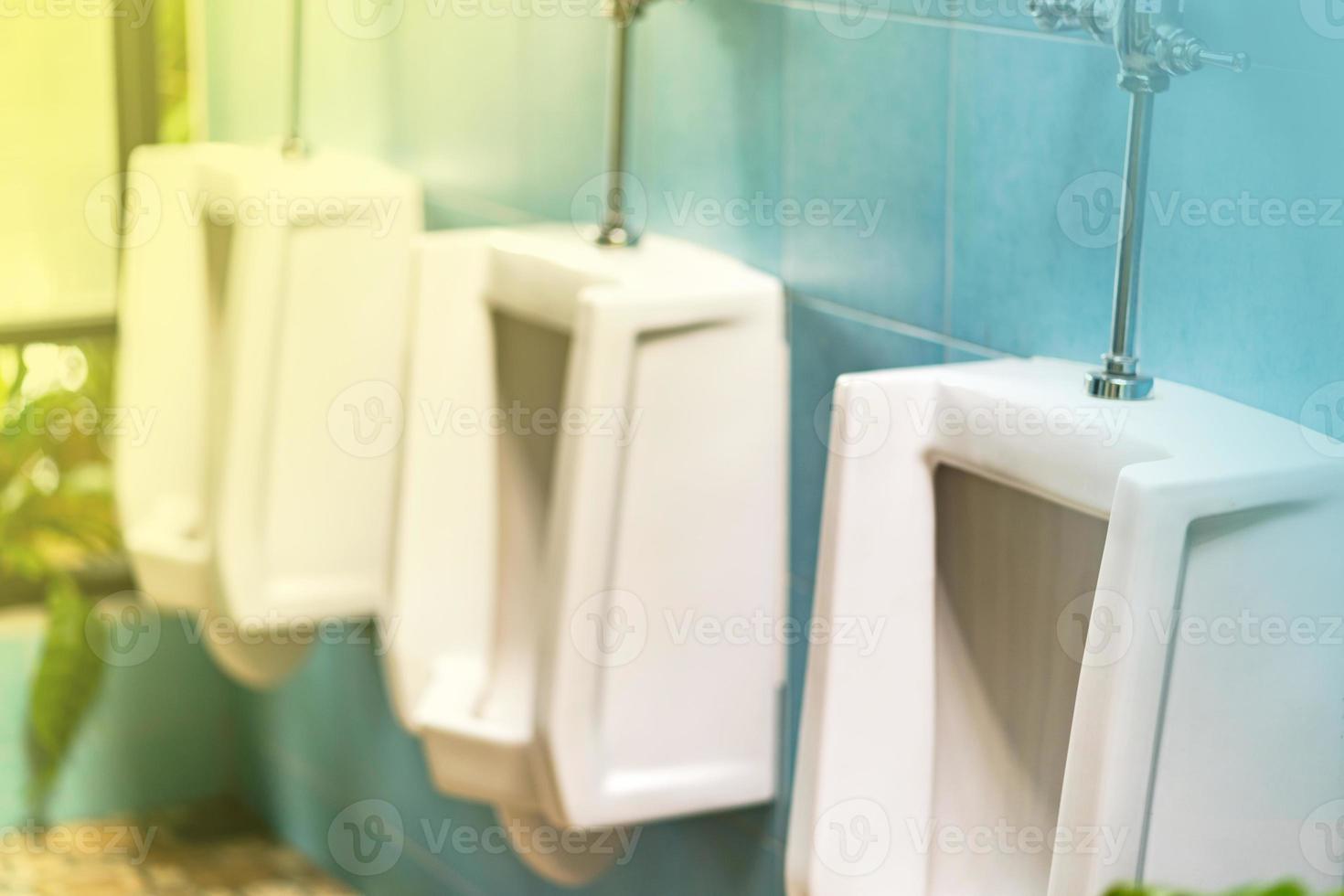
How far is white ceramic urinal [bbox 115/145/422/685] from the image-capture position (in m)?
2.12

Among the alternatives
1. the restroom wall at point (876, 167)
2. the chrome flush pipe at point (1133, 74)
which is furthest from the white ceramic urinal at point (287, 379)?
the chrome flush pipe at point (1133, 74)

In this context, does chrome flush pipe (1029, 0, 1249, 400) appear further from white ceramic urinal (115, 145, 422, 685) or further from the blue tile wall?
the blue tile wall

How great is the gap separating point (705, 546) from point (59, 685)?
1481 millimetres

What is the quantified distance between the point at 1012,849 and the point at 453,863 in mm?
1240

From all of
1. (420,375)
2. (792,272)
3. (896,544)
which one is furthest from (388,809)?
(896,544)

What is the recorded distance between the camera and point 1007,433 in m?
1.24

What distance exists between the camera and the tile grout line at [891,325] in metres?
1.45

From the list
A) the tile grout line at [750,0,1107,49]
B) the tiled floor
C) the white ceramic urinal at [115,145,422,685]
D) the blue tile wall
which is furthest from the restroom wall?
the blue tile wall

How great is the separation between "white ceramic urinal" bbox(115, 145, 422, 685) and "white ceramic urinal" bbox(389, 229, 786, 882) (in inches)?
7.1

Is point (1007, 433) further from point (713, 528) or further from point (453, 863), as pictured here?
point (453, 863)

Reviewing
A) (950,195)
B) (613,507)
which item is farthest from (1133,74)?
(613,507)

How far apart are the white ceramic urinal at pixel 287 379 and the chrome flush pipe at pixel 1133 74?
1020 millimetres

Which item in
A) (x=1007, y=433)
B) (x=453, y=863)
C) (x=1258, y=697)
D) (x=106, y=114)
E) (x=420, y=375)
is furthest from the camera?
(x=106, y=114)

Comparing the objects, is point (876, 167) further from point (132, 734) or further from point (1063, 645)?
point (132, 734)
